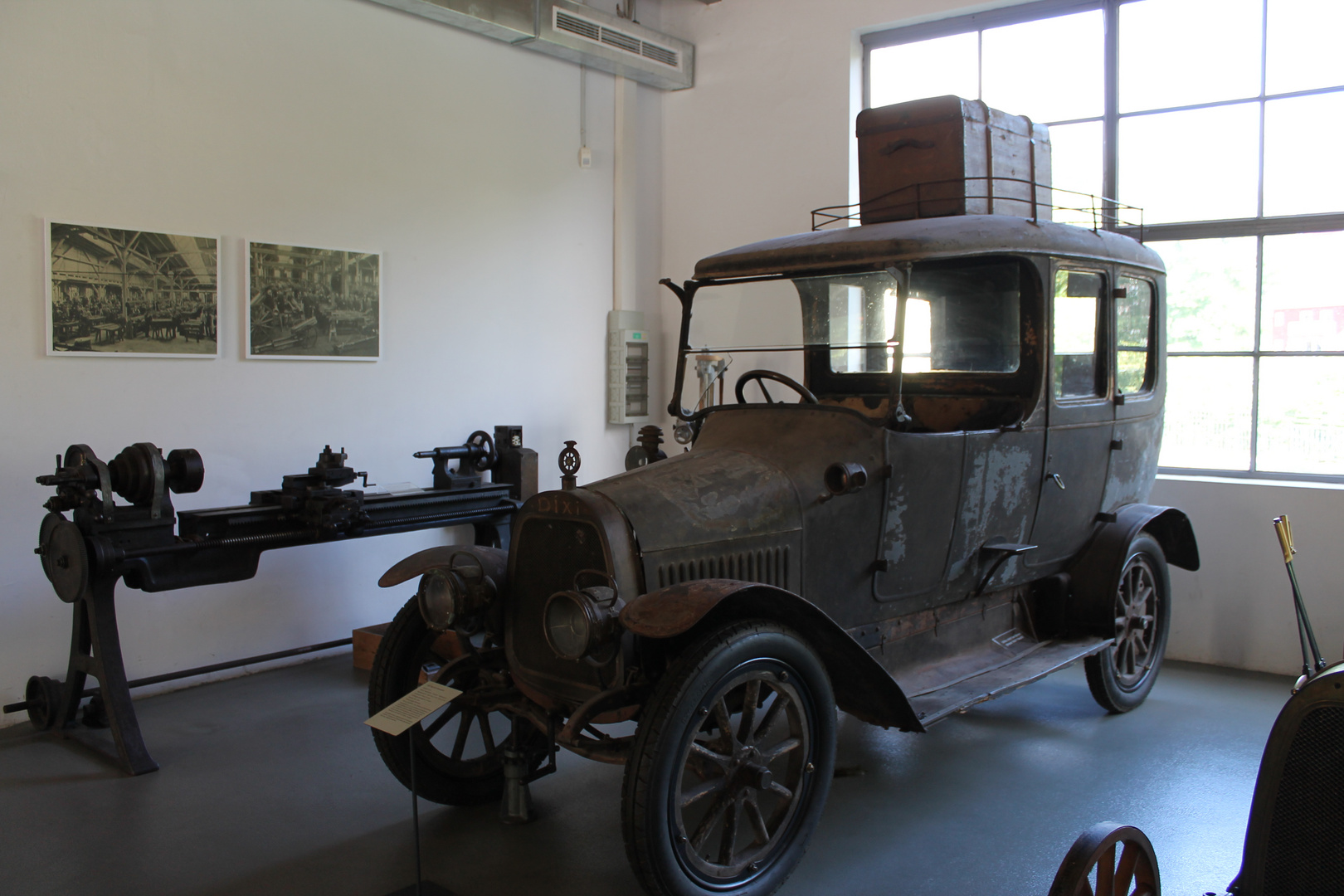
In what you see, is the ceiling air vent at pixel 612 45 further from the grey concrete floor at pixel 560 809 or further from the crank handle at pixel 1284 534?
the crank handle at pixel 1284 534

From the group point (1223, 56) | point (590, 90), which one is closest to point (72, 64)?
point (590, 90)

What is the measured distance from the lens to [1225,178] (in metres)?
5.07

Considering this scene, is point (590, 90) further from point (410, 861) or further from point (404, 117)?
point (410, 861)

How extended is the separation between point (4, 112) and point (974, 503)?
4128 mm

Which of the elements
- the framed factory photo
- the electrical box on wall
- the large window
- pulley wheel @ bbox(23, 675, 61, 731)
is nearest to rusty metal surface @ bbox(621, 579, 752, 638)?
pulley wheel @ bbox(23, 675, 61, 731)

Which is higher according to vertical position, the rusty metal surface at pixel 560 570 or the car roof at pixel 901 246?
the car roof at pixel 901 246

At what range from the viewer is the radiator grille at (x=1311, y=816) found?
181 centimetres

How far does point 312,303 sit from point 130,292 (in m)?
0.83

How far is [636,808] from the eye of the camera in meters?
2.37

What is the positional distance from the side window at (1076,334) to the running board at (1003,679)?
1.01 metres

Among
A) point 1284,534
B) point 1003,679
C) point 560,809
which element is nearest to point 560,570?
point 560,809

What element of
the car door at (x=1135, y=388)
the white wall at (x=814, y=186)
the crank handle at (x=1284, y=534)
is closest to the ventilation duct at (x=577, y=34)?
the white wall at (x=814, y=186)

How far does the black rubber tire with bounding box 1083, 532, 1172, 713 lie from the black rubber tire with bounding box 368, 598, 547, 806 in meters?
2.37

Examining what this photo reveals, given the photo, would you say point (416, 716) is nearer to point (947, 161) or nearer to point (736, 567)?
point (736, 567)
